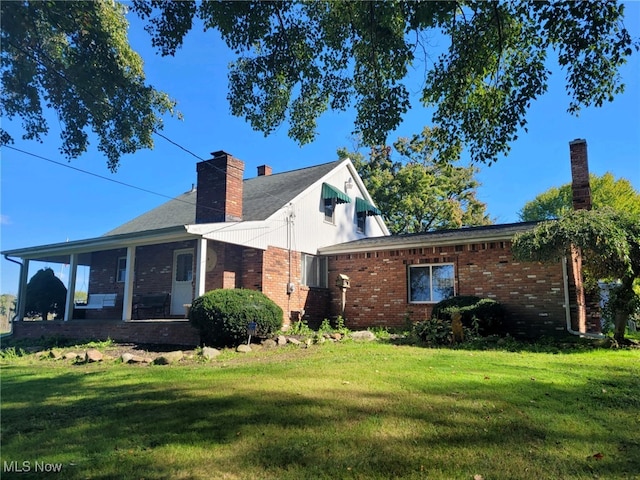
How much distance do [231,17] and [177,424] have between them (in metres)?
5.00

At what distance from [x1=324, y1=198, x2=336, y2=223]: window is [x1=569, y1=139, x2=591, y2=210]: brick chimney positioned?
8836mm

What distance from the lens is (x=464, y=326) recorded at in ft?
37.2

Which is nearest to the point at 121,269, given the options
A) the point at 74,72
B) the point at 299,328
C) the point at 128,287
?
the point at 128,287

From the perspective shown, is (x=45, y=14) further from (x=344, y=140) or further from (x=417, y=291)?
(x=344, y=140)

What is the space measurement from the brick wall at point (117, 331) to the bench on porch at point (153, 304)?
1636 mm

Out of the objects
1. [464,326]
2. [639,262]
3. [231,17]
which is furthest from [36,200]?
[639,262]

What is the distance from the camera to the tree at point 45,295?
1772cm

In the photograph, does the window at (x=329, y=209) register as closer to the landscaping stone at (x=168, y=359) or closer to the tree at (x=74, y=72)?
the landscaping stone at (x=168, y=359)

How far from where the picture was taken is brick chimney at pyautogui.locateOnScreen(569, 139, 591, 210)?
13070mm

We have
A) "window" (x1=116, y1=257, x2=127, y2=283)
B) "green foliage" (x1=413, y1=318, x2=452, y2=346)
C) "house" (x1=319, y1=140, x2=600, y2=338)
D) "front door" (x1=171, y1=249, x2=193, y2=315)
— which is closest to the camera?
"green foliage" (x1=413, y1=318, x2=452, y2=346)

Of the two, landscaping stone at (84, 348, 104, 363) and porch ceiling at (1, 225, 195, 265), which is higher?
porch ceiling at (1, 225, 195, 265)

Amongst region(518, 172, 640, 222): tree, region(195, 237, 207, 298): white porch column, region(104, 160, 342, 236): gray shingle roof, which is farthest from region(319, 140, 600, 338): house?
region(518, 172, 640, 222): tree

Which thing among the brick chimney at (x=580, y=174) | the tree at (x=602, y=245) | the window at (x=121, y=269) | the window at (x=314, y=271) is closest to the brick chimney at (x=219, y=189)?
the window at (x=314, y=271)

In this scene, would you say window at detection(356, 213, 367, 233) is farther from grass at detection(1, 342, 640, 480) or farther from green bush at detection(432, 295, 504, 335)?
grass at detection(1, 342, 640, 480)
